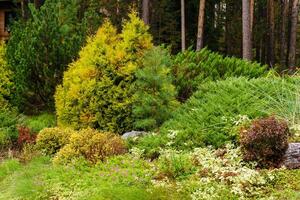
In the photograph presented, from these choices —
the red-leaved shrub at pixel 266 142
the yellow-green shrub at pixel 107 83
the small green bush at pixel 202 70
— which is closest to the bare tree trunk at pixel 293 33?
the small green bush at pixel 202 70

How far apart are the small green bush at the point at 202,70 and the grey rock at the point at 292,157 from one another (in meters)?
4.16

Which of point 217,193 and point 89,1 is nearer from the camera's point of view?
point 217,193

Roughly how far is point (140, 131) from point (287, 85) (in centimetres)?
295

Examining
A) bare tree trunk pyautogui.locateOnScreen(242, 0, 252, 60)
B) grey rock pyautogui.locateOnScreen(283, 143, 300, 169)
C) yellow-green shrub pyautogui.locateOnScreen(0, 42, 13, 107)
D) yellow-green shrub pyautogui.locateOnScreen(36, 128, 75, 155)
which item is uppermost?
bare tree trunk pyautogui.locateOnScreen(242, 0, 252, 60)

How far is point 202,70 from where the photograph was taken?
1166cm

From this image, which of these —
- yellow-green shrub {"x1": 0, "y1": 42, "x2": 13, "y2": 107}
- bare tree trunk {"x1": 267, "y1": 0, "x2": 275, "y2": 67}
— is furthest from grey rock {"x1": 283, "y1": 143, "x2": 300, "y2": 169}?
bare tree trunk {"x1": 267, "y1": 0, "x2": 275, "y2": 67}

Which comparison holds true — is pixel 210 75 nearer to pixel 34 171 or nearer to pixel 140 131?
pixel 140 131

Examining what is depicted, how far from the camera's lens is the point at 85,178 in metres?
7.03

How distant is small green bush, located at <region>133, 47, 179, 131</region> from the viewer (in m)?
9.41

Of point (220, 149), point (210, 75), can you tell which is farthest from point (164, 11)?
point (220, 149)

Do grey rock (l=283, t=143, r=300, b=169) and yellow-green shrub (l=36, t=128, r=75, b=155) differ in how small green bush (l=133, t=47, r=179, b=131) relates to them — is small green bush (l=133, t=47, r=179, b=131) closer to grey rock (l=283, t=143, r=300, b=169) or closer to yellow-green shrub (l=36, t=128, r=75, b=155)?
yellow-green shrub (l=36, t=128, r=75, b=155)

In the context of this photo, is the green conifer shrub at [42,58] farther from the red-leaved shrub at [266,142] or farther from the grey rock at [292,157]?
the grey rock at [292,157]

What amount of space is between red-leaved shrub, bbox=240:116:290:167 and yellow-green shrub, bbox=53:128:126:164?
2223 millimetres

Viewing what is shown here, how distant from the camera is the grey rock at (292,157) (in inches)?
262
